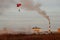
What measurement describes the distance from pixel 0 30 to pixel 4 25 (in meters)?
0.13

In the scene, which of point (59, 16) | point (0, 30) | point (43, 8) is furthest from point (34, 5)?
point (0, 30)

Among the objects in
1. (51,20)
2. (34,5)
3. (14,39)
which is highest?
(34,5)

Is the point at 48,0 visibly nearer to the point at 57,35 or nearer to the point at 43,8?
the point at 43,8

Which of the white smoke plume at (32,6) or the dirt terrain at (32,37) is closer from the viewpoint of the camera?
the dirt terrain at (32,37)

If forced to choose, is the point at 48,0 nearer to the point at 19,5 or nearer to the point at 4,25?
the point at 19,5

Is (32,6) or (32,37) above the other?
(32,6)

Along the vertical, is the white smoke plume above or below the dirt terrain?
above

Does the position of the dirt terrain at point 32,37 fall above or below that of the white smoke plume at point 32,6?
below

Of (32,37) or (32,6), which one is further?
(32,6)

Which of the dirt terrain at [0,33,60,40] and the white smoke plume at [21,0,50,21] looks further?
the white smoke plume at [21,0,50,21]

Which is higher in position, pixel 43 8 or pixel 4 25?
pixel 43 8

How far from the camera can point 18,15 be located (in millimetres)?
4664

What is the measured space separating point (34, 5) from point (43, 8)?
19 centimetres

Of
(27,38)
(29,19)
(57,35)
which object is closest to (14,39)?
(27,38)
